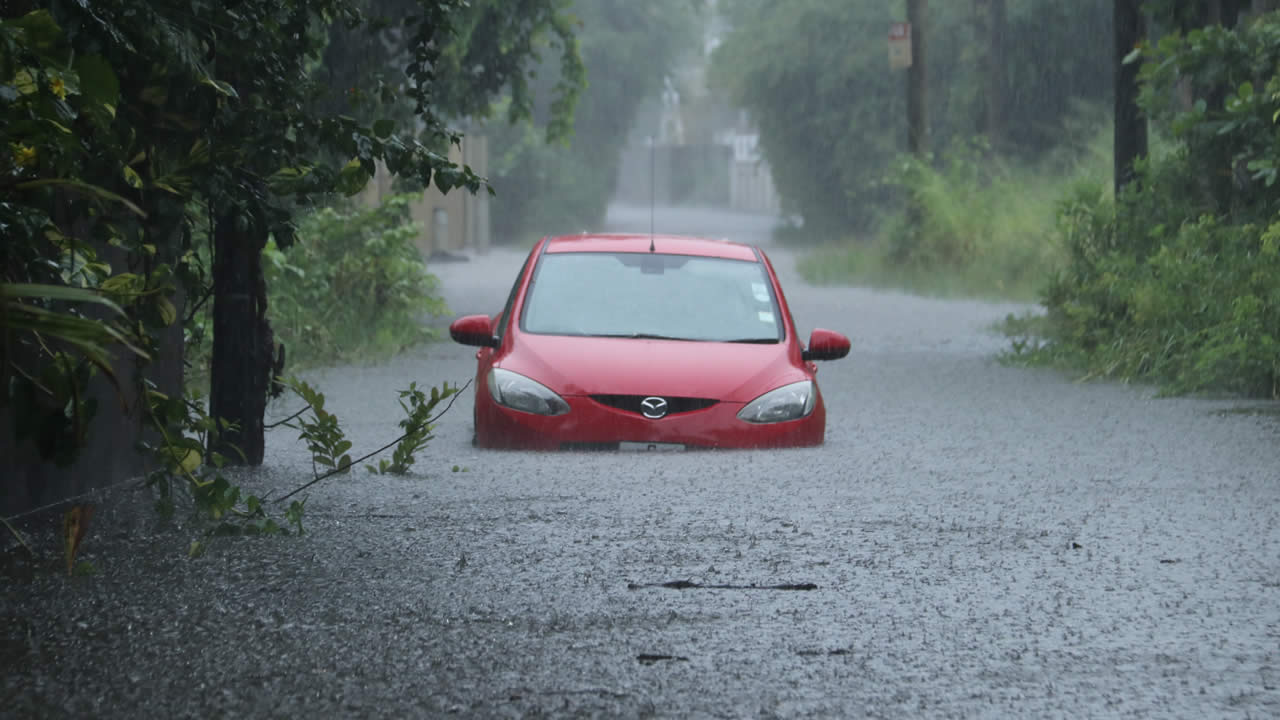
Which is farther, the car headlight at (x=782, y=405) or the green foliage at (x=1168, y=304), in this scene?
the green foliage at (x=1168, y=304)

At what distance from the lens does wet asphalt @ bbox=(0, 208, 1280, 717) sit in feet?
14.8

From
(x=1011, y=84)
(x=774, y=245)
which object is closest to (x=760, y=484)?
(x=1011, y=84)

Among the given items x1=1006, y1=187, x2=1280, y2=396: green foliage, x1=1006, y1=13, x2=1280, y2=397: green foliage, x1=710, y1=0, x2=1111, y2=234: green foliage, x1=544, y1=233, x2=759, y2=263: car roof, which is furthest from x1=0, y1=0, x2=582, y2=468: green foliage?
x1=710, y1=0, x2=1111, y2=234: green foliage

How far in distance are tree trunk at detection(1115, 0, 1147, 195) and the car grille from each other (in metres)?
8.37

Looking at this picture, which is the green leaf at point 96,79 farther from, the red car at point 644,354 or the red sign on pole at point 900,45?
the red sign on pole at point 900,45

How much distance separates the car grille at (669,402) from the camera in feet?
29.6

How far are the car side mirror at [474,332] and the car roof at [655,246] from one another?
1.07 metres

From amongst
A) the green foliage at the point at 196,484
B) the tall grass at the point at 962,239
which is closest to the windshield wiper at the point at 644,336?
the green foliage at the point at 196,484

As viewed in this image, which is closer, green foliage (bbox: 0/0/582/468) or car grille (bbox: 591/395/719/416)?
green foliage (bbox: 0/0/582/468)

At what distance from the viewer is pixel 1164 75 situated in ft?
44.2

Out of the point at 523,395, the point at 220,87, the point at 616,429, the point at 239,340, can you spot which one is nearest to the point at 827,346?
the point at 616,429

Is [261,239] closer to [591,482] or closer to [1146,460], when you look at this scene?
[591,482]

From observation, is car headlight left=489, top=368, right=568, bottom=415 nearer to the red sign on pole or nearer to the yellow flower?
the yellow flower

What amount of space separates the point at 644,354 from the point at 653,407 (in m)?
0.50
